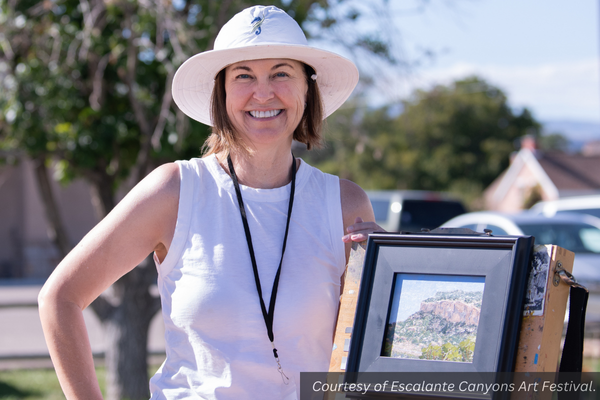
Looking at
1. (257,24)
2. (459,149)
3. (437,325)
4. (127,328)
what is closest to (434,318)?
(437,325)

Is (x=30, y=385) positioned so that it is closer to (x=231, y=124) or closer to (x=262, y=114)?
(x=231, y=124)

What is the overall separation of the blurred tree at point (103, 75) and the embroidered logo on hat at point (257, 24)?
7.34 feet

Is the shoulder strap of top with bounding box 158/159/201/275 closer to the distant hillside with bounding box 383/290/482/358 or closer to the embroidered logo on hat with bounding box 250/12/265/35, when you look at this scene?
the embroidered logo on hat with bounding box 250/12/265/35

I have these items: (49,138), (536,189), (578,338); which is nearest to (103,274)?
(578,338)

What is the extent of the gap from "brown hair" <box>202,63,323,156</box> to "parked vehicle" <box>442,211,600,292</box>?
233 inches

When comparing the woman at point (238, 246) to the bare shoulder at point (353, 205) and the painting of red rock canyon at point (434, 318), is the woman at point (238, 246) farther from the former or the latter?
the painting of red rock canyon at point (434, 318)

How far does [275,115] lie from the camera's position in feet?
6.29

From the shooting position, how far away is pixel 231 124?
1966 millimetres

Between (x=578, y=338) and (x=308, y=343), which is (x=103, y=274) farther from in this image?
(x=578, y=338)

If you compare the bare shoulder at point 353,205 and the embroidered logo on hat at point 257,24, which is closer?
the embroidered logo on hat at point 257,24

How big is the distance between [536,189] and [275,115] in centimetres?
3352

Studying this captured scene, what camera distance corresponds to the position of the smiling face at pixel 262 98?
74.3 inches

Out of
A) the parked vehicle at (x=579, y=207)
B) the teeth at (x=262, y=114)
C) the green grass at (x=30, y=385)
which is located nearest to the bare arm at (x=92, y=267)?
the teeth at (x=262, y=114)

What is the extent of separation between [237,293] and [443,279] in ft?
1.85
